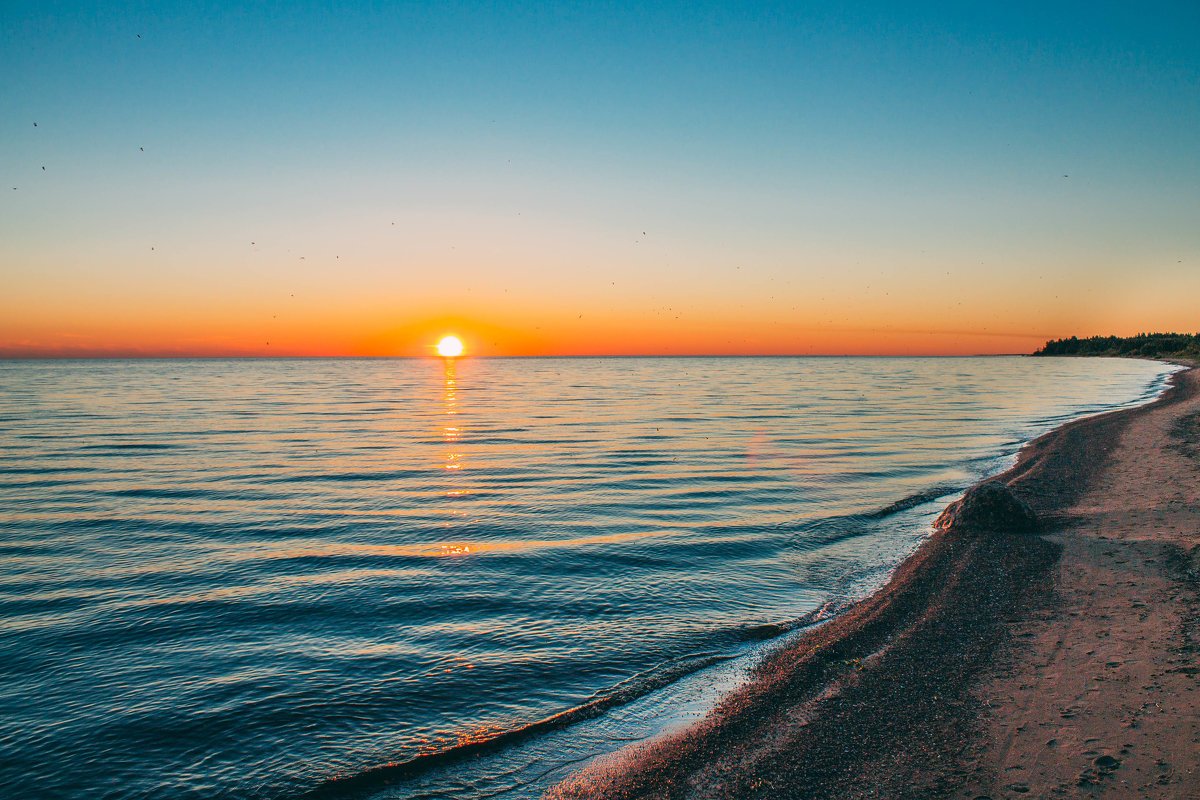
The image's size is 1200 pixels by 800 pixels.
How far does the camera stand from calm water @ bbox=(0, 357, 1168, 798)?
24.8 ft

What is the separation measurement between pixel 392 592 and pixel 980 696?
30.4 feet

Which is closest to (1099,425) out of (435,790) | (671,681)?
(671,681)

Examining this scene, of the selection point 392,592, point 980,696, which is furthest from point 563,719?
point 392,592

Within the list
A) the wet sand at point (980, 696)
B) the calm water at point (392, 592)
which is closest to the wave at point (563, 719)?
the calm water at point (392, 592)

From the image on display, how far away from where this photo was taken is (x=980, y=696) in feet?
25.2

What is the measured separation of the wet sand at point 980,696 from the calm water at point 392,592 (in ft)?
3.48

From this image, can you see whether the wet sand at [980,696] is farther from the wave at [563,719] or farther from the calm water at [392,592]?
the calm water at [392,592]

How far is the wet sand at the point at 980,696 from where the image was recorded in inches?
244

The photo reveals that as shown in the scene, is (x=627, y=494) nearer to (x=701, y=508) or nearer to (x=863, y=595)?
(x=701, y=508)

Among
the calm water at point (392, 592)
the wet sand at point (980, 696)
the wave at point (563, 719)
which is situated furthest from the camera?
the calm water at point (392, 592)

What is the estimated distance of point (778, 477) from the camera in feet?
78.7

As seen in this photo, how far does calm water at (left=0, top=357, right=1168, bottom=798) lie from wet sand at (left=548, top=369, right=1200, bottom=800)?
106 centimetres

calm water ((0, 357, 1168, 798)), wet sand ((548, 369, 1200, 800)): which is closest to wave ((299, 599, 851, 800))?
calm water ((0, 357, 1168, 798))

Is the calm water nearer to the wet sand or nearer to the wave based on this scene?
the wave
